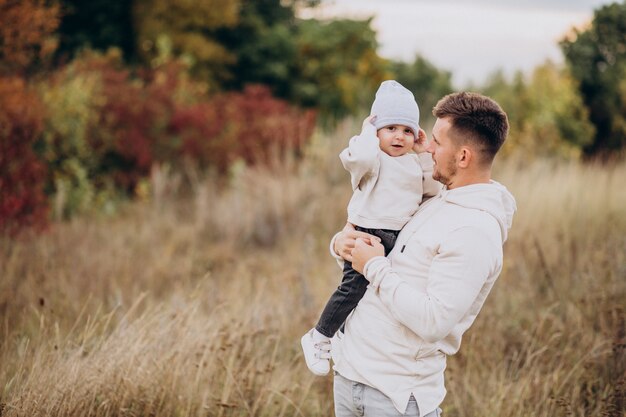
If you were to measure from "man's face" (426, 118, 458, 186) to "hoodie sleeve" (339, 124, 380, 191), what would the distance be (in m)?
0.24

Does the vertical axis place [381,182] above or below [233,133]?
above

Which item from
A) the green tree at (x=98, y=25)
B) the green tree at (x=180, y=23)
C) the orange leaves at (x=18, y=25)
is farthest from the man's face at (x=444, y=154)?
the green tree at (x=98, y=25)

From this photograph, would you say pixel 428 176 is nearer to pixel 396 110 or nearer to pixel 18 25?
pixel 396 110

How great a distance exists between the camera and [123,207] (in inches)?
427

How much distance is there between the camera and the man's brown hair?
7.59ft

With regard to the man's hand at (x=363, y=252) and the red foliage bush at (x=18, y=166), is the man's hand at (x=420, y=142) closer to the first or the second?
the man's hand at (x=363, y=252)

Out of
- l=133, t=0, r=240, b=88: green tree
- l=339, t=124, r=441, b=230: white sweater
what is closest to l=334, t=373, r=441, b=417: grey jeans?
l=339, t=124, r=441, b=230: white sweater

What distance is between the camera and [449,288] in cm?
215

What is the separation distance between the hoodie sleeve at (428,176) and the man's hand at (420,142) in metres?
0.06

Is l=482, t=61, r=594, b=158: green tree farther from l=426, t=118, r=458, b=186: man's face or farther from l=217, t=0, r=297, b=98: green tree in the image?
l=426, t=118, r=458, b=186: man's face

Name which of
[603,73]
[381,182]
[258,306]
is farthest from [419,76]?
[381,182]

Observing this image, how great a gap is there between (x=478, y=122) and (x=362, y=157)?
18.2 inches

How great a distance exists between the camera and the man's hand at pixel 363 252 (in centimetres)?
238

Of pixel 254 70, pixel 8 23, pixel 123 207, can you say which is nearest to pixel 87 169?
pixel 123 207
